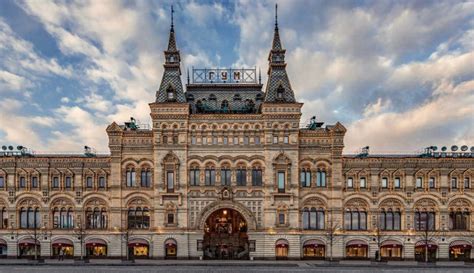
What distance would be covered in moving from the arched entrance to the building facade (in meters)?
1.13

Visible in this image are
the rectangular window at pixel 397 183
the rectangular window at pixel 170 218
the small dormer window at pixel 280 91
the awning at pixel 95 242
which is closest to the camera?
the rectangular window at pixel 170 218

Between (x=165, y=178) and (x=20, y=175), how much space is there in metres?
23.8

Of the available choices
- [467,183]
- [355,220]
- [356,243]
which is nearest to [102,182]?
[355,220]

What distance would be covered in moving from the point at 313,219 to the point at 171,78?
108 feet

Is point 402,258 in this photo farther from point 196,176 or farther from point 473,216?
point 196,176

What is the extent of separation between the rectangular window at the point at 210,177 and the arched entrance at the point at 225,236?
4.79m

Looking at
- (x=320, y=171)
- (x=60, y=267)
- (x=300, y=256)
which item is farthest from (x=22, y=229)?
(x=320, y=171)

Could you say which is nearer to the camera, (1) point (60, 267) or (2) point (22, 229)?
(1) point (60, 267)

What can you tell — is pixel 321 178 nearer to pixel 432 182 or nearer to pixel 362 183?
pixel 362 183

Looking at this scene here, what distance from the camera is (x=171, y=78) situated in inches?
2525

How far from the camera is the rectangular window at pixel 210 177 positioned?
6103 cm

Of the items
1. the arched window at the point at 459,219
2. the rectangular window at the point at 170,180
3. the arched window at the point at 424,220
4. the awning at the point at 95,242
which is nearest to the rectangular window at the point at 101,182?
the awning at the point at 95,242

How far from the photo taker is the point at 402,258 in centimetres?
6056

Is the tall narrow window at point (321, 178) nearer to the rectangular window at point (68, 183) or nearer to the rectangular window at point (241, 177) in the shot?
the rectangular window at point (241, 177)
